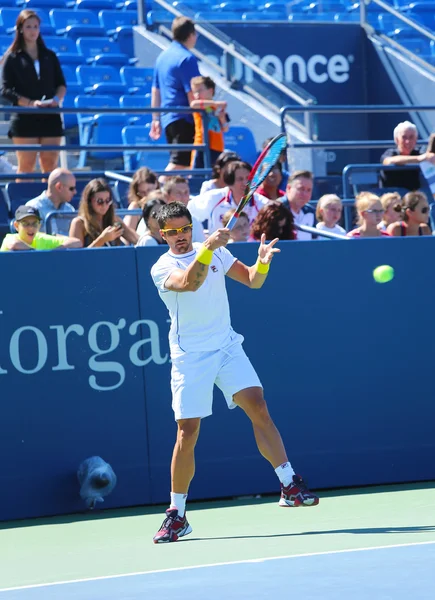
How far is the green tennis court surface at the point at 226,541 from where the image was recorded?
4.74 metres

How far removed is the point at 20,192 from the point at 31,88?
3.43 feet

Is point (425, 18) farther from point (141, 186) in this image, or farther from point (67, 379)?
point (67, 379)

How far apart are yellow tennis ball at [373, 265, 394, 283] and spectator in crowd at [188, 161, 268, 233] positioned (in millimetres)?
1362

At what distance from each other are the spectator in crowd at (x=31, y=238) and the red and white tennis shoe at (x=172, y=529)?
7.84ft

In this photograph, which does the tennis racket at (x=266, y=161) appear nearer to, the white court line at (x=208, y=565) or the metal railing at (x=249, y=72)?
the white court line at (x=208, y=565)

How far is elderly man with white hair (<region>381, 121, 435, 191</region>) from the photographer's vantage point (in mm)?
10383

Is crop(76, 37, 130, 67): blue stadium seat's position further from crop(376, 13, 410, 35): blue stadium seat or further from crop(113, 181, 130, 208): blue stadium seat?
crop(113, 181, 130, 208): blue stadium seat

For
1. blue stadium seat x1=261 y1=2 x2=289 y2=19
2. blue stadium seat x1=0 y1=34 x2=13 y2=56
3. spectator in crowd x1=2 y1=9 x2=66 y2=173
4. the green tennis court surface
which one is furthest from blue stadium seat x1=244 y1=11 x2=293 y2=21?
the green tennis court surface

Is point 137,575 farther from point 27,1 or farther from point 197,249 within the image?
point 27,1

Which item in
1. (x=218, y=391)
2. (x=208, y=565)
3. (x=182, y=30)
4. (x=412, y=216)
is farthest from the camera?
(x=182, y=30)

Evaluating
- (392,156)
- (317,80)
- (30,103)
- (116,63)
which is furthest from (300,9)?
(30,103)

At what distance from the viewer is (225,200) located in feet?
27.8

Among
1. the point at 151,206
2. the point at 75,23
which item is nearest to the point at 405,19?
the point at 75,23

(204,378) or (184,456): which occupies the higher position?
(204,378)
